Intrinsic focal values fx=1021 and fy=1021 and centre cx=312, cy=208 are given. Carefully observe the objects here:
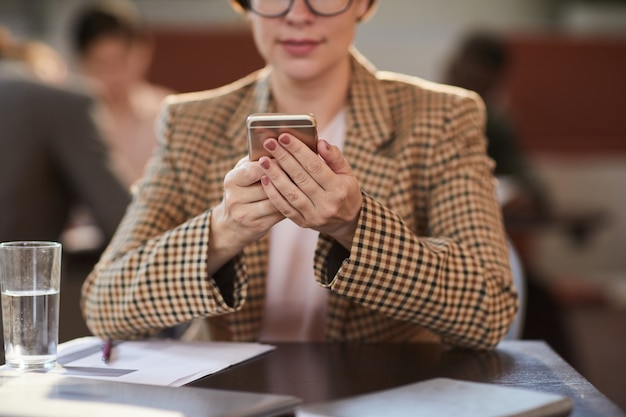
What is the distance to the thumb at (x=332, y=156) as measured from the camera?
1.09 meters

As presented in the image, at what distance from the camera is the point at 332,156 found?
1.10 m

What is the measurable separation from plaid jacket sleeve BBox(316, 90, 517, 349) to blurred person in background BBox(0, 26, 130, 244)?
3.50 ft

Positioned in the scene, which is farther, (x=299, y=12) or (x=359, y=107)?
(x=359, y=107)

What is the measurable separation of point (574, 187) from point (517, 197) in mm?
2132

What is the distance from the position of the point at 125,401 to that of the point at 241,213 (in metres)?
0.34

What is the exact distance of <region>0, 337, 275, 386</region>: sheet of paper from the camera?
3.45 ft

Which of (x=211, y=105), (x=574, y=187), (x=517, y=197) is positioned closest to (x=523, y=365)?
(x=211, y=105)

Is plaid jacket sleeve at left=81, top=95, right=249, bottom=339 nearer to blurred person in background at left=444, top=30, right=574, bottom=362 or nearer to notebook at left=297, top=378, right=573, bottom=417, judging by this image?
notebook at left=297, top=378, right=573, bottom=417

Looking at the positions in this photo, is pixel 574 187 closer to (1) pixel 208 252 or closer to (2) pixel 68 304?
(2) pixel 68 304

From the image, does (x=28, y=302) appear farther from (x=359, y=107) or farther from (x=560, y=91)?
(x=560, y=91)

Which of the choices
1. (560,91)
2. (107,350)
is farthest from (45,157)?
(560,91)

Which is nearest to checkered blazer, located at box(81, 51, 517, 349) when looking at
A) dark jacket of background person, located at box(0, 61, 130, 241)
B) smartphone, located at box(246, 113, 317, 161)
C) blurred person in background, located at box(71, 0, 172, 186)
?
smartphone, located at box(246, 113, 317, 161)

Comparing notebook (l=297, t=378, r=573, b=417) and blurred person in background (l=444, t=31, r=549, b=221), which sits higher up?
blurred person in background (l=444, t=31, r=549, b=221)

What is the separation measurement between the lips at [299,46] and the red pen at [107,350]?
0.45 m
